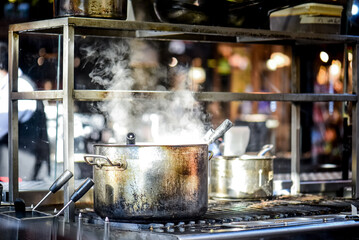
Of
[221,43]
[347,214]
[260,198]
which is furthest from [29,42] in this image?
[347,214]

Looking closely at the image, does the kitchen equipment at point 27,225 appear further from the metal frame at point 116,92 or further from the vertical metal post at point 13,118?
the vertical metal post at point 13,118

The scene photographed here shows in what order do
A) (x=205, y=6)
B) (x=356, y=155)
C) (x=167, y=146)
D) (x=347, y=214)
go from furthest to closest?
1. (x=356, y=155)
2. (x=205, y=6)
3. (x=347, y=214)
4. (x=167, y=146)

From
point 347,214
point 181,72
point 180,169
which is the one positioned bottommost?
point 347,214

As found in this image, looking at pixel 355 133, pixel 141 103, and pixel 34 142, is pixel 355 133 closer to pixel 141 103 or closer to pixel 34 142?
pixel 141 103

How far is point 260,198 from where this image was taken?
3770 mm

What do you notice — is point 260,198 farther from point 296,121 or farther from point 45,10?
point 45,10

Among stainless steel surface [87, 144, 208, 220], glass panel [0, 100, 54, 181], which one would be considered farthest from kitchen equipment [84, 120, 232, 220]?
glass panel [0, 100, 54, 181]

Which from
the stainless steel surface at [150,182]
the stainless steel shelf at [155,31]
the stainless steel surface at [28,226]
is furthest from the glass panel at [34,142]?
the stainless steel surface at [28,226]

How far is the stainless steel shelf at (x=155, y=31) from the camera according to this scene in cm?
310

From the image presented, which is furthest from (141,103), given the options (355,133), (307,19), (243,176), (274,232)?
(274,232)

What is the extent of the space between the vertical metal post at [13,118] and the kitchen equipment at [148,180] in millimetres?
645

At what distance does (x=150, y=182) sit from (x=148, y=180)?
12 millimetres

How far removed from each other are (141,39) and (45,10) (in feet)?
2.82

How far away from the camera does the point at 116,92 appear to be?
3129 millimetres
